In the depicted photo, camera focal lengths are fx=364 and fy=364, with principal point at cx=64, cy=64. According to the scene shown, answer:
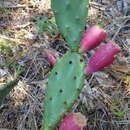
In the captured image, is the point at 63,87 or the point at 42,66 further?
the point at 42,66

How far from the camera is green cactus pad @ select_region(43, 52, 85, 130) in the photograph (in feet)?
4.44

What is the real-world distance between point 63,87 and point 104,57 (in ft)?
0.65

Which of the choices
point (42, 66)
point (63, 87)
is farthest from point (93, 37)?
point (42, 66)

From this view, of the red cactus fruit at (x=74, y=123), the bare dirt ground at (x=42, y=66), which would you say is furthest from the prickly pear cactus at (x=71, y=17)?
the bare dirt ground at (x=42, y=66)

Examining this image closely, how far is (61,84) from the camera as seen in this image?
1.39 metres

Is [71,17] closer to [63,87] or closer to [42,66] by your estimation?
[63,87]

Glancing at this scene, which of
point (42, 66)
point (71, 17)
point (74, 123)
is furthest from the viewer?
point (42, 66)

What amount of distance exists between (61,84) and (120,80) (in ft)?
2.47

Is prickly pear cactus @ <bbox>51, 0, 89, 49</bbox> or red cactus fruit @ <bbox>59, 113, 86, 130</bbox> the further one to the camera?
prickly pear cactus @ <bbox>51, 0, 89, 49</bbox>

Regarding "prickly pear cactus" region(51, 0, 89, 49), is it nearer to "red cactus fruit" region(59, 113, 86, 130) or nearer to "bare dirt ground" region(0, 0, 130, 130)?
"red cactus fruit" region(59, 113, 86, 130)

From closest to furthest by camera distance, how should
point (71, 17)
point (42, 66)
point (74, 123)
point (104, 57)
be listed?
point (74, 123)
point (104, 57)
point (71, 17)
point (42, 66)

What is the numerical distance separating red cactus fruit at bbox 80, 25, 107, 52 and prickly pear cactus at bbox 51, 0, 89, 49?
48 mm

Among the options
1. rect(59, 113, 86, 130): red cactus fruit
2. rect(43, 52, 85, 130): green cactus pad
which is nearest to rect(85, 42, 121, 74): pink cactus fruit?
rect(43, 52, 85, 130): green cactus pad

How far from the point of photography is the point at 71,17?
1499 mm
